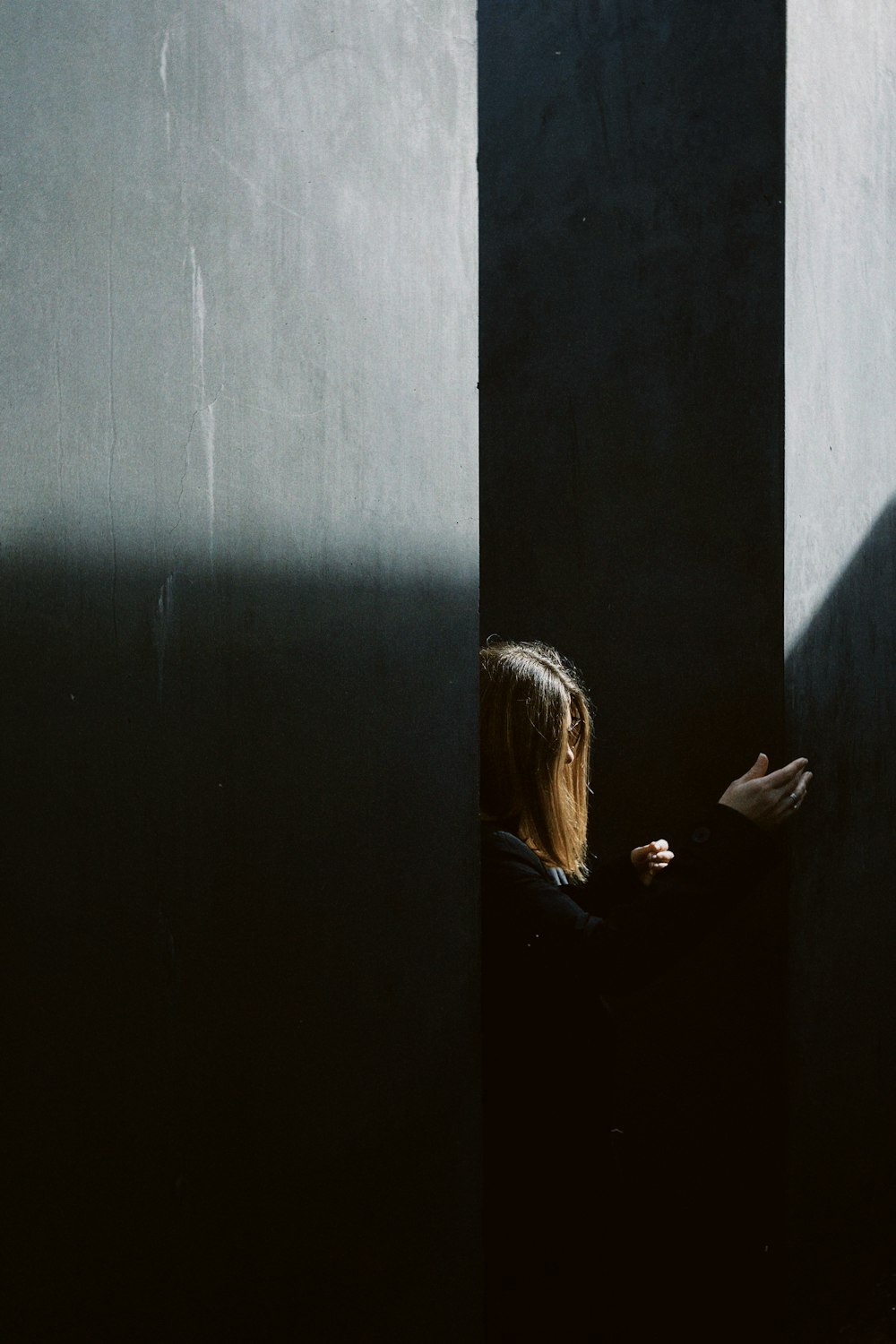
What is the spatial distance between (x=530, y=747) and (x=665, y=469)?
1282mm

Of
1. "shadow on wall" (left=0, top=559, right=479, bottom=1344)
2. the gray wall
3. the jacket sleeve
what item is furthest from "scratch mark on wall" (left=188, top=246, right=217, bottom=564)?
the jacket sleeve

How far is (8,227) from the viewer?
52.4 inches

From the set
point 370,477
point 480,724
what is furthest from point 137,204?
point 480,724

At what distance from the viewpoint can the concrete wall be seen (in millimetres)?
2982

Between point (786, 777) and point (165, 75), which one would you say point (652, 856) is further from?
point (165, 75)

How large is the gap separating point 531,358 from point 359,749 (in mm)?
2058

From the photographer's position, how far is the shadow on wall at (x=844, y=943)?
3012 mm

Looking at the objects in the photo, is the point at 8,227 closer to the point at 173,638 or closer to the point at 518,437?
the point at 173,638

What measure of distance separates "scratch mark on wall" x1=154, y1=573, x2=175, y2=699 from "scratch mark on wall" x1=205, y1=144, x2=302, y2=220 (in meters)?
0.65

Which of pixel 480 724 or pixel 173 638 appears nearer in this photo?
pixel 173 638

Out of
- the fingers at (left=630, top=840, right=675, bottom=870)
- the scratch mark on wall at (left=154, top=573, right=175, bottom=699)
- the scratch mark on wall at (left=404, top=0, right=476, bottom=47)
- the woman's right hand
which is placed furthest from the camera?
the fingers at (left=630, top=840, right=675, bottom=870)

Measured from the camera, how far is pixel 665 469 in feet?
10.4

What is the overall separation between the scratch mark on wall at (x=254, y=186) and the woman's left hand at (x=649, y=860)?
1694 millimetres

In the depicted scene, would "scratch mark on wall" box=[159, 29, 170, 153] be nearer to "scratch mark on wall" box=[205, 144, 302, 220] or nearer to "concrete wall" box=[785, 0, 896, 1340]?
"scratch mark on wall" box=[205, 144, 302, 220]
